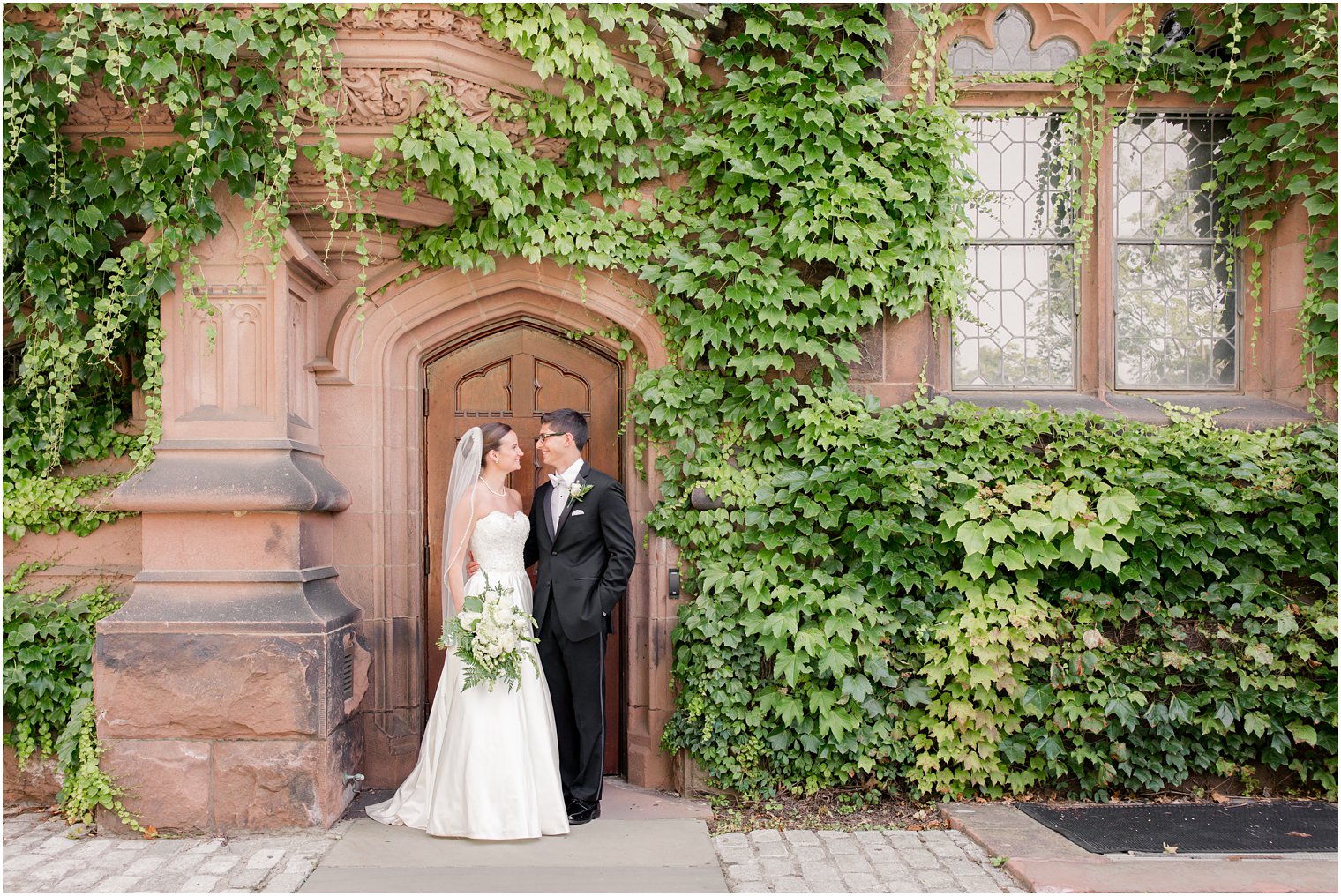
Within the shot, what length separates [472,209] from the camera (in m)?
5.74

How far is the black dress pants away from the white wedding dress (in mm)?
146

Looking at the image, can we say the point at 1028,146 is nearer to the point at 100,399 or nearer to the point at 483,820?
the point at 483,820

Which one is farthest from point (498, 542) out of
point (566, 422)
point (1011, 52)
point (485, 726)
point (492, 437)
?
point (1011, 52)

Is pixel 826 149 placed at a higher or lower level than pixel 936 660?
higher

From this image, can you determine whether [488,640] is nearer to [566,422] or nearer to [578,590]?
[578,590]

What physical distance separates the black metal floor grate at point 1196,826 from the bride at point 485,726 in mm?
2652

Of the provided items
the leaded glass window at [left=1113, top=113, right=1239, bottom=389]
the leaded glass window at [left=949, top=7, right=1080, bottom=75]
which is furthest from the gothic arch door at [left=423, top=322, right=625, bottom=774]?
the leaded glass window at [left=1113, top=113, right=1239, bottom=389]

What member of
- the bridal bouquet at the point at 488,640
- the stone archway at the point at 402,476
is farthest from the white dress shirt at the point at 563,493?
the stone archway at the point at 402,476

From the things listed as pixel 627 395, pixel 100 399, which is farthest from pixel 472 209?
pixel 100 399

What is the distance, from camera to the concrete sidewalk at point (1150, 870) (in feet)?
13.5

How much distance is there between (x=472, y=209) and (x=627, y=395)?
1.47m

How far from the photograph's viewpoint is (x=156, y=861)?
4570 mm

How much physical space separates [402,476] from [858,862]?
3.48 metres

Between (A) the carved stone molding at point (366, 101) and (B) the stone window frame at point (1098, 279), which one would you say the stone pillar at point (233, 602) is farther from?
(B) the stone window frame at point (1098, 279)
